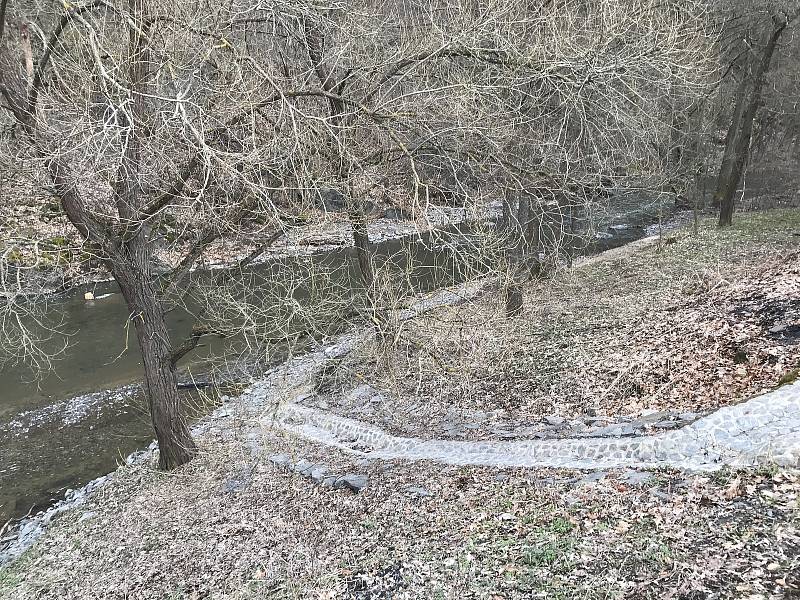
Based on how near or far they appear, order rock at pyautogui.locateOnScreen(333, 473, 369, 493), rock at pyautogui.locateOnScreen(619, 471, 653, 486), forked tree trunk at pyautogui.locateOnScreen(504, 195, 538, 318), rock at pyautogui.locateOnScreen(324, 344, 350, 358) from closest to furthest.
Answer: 1. rock at pyautogui.locateOnScreen(619, 471, 653, 486)
2. rock at pyautogui.locateOnScreen(333, 473, 369, 493)
3. forked tree trunk at pyautogui.locateOnScreen(504, 195, 538, 318)
4. rock at pyautogui.locateOnScreen(324, 344, 350, 358)

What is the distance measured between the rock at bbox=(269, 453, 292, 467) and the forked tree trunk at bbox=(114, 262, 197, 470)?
1478 mm

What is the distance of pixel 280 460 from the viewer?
9.04 meters

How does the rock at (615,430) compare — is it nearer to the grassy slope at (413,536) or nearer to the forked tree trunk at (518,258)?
the grassy slope at (413,536)

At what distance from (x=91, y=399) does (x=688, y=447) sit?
1286cm

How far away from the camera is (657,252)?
1766 centimetres

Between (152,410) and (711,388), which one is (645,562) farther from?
(152,410)

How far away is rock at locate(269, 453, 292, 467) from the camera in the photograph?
8.89 m

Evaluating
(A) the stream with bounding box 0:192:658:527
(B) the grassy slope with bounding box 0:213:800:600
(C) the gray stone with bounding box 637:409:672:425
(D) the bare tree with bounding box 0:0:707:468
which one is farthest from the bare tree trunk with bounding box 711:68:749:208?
(C) the gray stone with bounding box 637:409:672:425

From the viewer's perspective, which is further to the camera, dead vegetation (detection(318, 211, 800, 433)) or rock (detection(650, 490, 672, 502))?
dead vegetation (detection(318, 211, 800, 433))

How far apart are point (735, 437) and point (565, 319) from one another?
22.5ft

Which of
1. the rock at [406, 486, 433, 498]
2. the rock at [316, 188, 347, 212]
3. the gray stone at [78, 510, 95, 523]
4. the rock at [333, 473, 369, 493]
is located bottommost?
the gray stone at [78, 510, 95, 523]

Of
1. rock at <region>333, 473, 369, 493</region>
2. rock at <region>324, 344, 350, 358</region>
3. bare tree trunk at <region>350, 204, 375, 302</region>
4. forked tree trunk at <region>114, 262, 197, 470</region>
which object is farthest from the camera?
rock at <region>324, 344, 350, 358</region>

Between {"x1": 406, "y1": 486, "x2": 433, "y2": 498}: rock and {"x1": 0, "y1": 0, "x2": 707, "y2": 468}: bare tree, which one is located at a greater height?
{"x1": 0, "y1": 0, "x2": 707, "y2": 468}: bare tree

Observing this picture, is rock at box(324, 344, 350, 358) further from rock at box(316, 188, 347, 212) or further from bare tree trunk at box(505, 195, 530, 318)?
bare tree trunk at box(505, 195, 530, 318)
